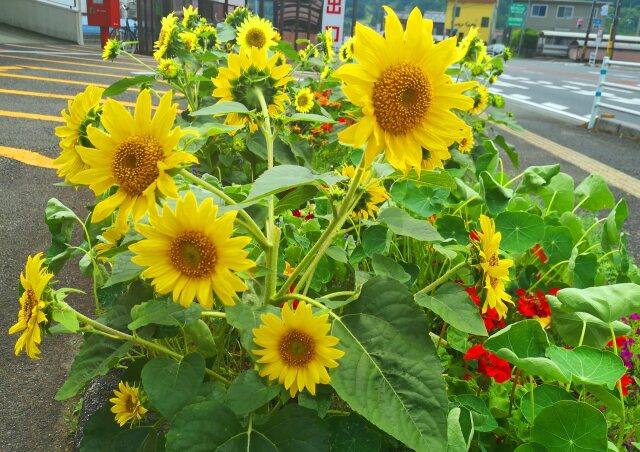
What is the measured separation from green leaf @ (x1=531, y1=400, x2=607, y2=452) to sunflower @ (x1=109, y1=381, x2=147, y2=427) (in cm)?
75

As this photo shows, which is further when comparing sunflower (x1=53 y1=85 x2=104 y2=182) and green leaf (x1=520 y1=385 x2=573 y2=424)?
green leaf (x1=520 y1=385 x2=573 y2=424)

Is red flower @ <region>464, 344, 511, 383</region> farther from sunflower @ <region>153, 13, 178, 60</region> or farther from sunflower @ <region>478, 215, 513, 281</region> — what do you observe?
sunflower @ <region>153, 13, 178, 60</region>

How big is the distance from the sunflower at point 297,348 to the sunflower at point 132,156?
0.27 meters

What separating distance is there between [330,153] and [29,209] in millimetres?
1647

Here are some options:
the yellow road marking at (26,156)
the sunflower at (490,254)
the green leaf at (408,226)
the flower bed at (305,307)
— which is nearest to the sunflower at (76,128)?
the flower bed at (305,307)

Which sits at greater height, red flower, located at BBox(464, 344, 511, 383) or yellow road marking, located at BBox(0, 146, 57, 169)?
red flower, located at BBox(464, 344, 511, 383)

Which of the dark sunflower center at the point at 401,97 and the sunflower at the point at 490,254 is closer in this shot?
the dark sunflower center at the point at 401,97

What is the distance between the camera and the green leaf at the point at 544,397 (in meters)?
1.04

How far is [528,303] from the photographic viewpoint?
146 centimetres

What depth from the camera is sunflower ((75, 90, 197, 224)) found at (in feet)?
2.51

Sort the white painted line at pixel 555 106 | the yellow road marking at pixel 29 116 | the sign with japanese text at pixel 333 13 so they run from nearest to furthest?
the yellow road marking at pixel 29 116 → the sign with japanese text at pixel 333 13 → the white painted line at pixel 555 106

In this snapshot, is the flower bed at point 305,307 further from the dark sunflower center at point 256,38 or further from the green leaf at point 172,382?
the dark sunflower center at point 256,38

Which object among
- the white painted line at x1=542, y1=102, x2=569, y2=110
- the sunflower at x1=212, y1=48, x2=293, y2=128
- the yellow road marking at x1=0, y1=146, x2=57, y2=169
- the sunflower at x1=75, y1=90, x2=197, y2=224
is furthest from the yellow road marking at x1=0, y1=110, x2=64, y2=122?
the white painted line at x1=542, y1=102, x2=569, y2=110

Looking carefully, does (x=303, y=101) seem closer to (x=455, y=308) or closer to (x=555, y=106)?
(x=455, y=308)
